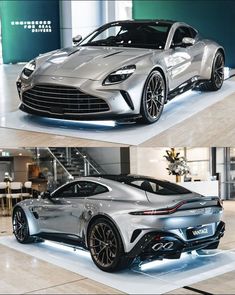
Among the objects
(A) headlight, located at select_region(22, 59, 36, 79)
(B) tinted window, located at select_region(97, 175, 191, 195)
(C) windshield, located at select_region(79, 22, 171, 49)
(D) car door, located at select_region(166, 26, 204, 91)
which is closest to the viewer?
(B) tinted window, located at select_region(97, 175, 191, 195)

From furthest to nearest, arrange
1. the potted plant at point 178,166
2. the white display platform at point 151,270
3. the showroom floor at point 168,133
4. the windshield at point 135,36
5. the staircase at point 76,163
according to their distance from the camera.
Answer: the staircase at point 76,163, the potted plant at point 178,166, the windshield at point 135,36, the showroom floor at point 168,133, the white display platform at point 151,270

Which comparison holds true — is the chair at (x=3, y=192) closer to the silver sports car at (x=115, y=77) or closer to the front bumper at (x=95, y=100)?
the silver sports car at (x=115, y=77)

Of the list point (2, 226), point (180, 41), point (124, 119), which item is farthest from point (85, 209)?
point (2, 226)

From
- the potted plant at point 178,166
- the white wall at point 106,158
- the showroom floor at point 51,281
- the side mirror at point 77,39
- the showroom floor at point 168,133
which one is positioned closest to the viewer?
the showroom floor at point 51,281

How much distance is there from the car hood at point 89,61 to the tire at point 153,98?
0.26 meters

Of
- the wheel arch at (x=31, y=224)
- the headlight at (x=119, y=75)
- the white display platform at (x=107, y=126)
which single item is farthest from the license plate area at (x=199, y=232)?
the wheel arch at (x=31, y=224)

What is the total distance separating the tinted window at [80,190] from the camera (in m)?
4.19

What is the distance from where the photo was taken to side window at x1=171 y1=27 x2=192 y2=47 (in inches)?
200

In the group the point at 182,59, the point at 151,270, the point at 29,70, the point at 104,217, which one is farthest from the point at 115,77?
the point at 151,270

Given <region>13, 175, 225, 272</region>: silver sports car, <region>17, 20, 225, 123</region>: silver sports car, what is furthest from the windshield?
<region>13, 175, 225, 272</region>: silver sports car

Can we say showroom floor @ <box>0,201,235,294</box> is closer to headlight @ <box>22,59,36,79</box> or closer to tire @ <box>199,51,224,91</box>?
headlight @ <box>22,59,36,79</box>

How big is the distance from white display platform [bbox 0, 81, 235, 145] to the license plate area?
90 centimetres

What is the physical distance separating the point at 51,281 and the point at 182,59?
2.78m

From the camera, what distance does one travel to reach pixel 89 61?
174 inches
